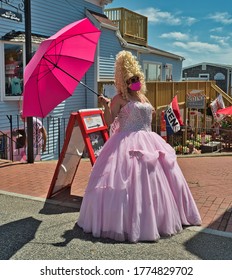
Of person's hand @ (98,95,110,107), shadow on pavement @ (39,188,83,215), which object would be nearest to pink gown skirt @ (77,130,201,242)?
person's hand @ (98,95,110,107)

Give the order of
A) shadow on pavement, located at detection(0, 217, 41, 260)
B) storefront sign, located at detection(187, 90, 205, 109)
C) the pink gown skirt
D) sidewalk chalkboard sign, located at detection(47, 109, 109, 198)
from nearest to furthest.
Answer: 1. shadow on pavement, located at detection(0, 217, 41, 260)
2. the pink gown skirt
3. sidewalk chalkboard sign, located at detection(47, 109, 109, 198)
4. storefront sign, located at detection(187, 90, 205, 109)

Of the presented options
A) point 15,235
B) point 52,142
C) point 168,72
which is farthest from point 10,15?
point 168,72

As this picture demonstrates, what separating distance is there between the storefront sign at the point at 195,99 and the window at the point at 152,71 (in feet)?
10.4

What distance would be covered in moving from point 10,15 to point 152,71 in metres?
12.6

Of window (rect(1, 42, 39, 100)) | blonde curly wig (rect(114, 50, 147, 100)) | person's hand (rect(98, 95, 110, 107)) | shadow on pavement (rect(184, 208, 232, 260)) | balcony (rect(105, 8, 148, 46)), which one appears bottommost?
shadow on pavement (rect(184, 208, 232, 260))

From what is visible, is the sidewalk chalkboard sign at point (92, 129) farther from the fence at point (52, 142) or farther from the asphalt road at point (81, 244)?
the fence at point (52, 142)

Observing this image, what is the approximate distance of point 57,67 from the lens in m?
4.38

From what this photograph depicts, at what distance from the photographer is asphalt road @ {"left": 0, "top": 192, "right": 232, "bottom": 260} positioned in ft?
10.9

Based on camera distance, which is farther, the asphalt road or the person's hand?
the person's hand

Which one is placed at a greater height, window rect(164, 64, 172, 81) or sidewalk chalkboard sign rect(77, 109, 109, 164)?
window rect(164, 64, 172, 81)

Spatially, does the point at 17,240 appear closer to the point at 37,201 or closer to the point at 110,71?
the point at 37,201

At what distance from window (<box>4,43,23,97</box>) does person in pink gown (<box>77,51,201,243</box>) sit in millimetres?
6855

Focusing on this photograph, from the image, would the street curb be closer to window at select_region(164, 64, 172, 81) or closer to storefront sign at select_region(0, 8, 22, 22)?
storefront sign at select_region(0, 8, 22, 22)
